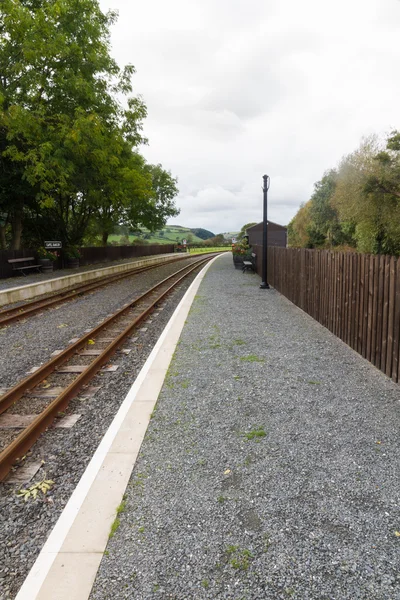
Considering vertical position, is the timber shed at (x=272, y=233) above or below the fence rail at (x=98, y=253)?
above

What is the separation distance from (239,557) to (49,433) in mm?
2550

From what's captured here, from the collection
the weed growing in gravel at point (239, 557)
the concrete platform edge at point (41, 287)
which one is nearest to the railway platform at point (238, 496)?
the weed growing in gravel at point (239, 557)

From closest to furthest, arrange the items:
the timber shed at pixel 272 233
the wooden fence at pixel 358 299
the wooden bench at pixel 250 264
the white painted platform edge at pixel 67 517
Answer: the white painted platform edge at pixel 67 517 → the wooden fence at pixel 358 299 → the wooden bench at pixel 250 264 → the timber shed at pixel 272 233

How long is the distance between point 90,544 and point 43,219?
28053 mm

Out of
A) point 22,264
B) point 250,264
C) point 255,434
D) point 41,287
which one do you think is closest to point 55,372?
point 255,434

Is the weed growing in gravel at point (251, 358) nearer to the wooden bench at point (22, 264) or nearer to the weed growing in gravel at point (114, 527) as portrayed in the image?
the weed growing in gravel at point (114, 527)

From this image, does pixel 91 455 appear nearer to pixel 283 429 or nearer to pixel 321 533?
pixel 283 429

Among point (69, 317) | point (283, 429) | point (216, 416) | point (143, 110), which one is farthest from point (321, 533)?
point (143, 110)

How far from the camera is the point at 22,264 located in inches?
814

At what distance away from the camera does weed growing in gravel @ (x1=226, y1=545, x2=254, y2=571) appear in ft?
7.33

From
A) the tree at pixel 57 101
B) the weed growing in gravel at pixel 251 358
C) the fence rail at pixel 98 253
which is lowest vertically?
the weed growing in gravel at pixel 251 358

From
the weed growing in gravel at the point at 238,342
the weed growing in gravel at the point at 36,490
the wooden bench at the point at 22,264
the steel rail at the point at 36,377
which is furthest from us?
the wooden bench at the point at 22,264

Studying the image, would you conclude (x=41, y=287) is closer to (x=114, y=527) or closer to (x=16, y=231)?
(x=16, y=231)

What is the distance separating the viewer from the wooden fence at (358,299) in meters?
5.20
